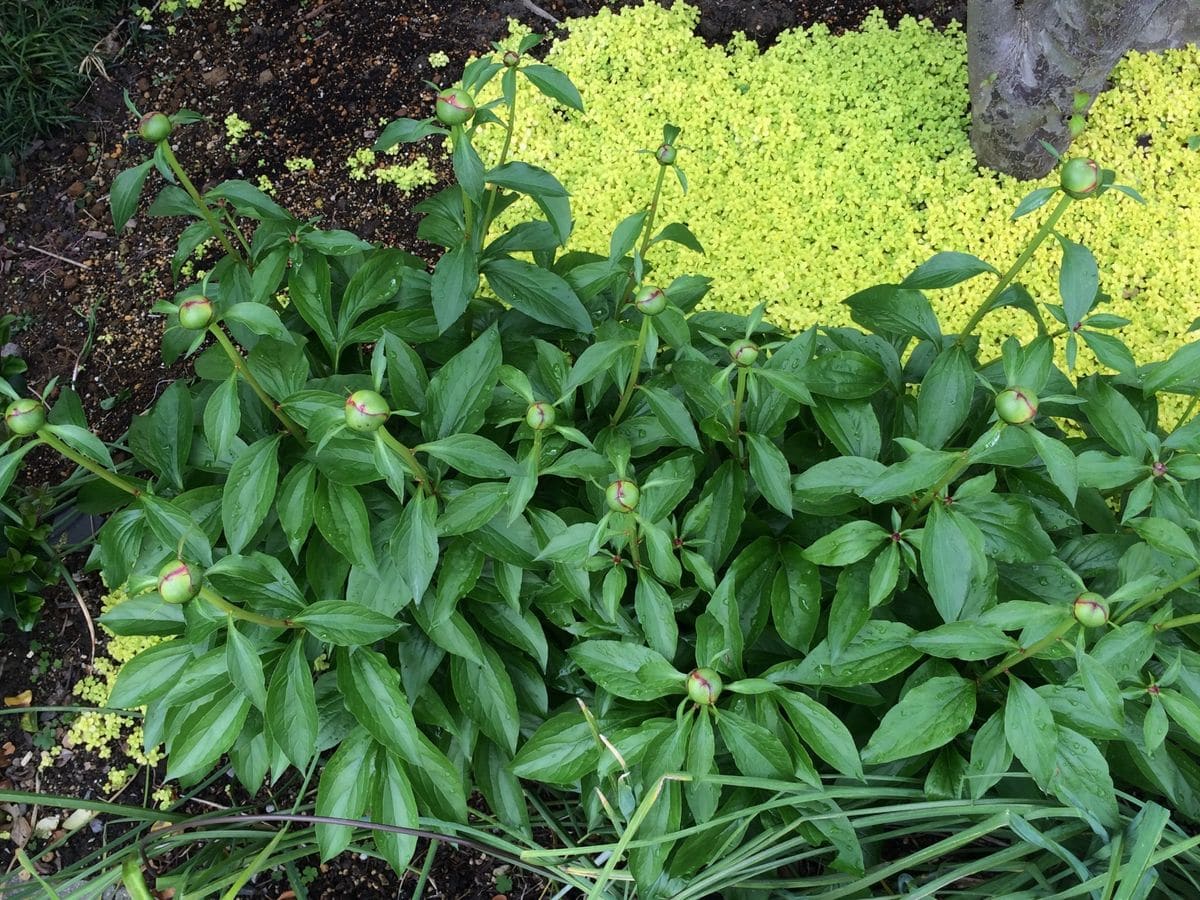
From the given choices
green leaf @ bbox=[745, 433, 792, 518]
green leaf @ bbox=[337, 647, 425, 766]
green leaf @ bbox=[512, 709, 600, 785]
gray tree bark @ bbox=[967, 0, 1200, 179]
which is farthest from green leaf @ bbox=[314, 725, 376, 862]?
gray tree bark @ bbox=[967, 0, 1200, 179]

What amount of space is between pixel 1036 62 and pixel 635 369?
1933mm

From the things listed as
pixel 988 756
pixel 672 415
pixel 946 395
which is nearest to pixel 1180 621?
pixel 988 756

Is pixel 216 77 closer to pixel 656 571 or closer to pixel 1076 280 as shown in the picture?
pixel 656 571

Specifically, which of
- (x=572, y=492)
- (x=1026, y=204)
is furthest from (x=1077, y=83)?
(x=572, y=492)

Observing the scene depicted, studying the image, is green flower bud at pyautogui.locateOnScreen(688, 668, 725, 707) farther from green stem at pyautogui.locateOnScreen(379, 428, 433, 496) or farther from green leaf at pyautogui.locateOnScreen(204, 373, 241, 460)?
green leaf at pyautogui.locateOnScreen(204, 373, 241, 460)

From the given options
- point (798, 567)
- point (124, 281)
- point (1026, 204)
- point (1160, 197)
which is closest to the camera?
point (1026, 204)

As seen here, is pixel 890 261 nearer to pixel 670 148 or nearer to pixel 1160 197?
pixel 1160 197

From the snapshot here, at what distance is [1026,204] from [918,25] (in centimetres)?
211

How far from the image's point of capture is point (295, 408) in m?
1.52

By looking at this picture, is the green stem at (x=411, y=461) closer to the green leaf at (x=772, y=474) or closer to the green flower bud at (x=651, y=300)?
the green flower bud at (x=651, y=300)

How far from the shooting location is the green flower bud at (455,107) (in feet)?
4.53

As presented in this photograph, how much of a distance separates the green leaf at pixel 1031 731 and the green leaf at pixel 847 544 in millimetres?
322

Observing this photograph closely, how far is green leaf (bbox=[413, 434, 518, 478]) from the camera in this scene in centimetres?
145

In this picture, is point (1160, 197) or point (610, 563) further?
point (1160, 197)
